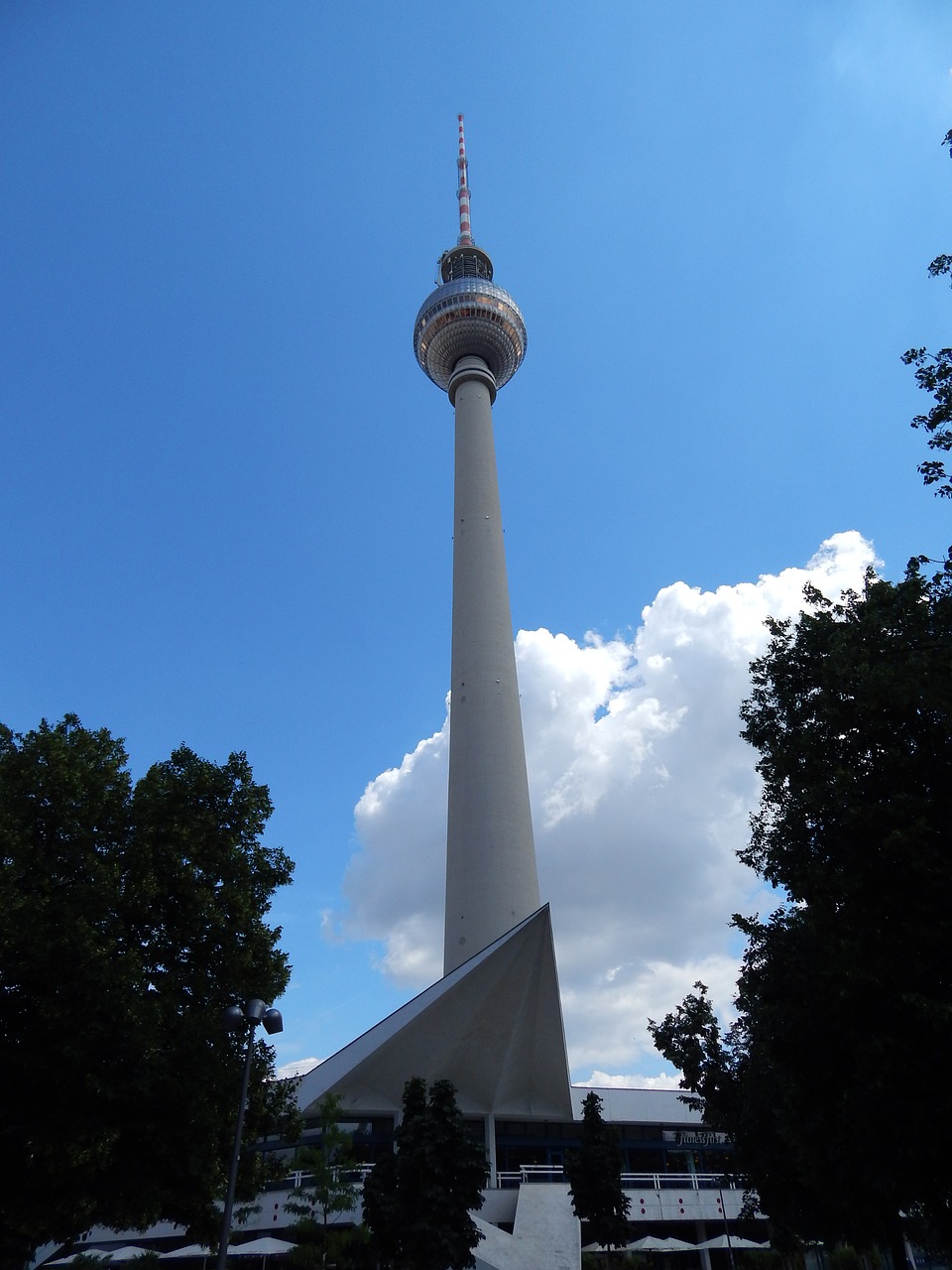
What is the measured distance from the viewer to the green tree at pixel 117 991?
57.0 feet

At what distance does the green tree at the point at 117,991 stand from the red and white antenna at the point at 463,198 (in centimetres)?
6768

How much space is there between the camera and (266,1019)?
53.5 feet

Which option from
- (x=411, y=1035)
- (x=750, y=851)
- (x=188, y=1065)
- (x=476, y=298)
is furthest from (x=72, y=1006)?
(x=476, y=298)

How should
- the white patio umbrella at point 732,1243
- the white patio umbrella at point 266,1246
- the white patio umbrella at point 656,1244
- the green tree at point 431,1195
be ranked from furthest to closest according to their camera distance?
the white patio umbrella at point 732,1243
the white patio umbrella at point 656,1244
the white patio umbrella at point 266,1246
the green tree at point 431,1195

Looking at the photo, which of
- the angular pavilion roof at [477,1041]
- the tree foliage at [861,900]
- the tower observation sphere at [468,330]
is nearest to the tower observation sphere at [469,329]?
the tower observation sphere at [468,330]

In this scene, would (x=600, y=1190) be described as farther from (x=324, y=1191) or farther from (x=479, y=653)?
(x=479, y=653)

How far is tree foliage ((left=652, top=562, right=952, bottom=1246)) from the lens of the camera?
597 inches

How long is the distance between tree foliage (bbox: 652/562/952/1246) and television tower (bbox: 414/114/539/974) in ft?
76.1

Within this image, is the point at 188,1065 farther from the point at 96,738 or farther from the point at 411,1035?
the point at 411,1035

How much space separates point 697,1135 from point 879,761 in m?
38.0

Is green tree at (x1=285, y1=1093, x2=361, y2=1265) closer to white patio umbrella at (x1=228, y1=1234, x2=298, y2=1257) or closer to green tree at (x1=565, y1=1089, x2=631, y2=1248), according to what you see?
white patio umbrella at (x1=228, y1=1234, x2=298, y2=1257)

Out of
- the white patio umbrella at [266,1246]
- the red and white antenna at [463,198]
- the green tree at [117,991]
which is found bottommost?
the white patio umbrella at [266,1246]

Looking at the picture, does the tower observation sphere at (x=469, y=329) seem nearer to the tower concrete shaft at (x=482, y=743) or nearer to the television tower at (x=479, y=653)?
the television tower at (x=479, y=653)

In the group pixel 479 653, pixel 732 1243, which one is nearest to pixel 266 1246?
pixel 732 1243
